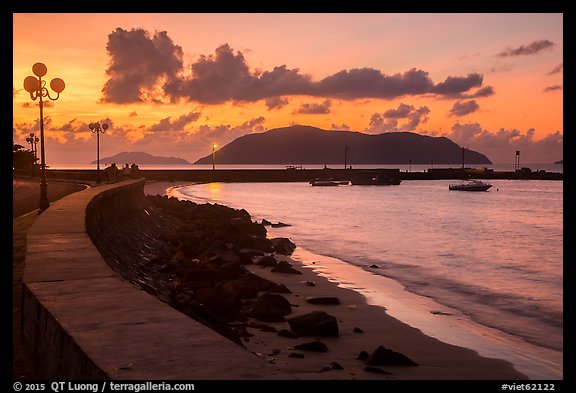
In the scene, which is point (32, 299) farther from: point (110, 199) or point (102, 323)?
point (110, 199)

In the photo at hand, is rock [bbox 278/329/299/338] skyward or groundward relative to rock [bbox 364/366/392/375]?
skyward

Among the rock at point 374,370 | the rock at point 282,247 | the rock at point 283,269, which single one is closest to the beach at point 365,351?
the rock at point 374,370

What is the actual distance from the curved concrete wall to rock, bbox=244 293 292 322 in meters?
4.07

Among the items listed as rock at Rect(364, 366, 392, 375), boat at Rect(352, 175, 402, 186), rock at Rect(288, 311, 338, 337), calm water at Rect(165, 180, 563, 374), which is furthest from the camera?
boat at Rect(352, 175, 402, 186)

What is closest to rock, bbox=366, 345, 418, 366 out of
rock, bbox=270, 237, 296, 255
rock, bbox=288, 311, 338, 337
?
rock, bbox=288, 311, 338, 337

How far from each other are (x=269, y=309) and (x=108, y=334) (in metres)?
6.95

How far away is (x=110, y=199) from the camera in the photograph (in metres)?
20.9

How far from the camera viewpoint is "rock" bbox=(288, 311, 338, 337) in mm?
10500

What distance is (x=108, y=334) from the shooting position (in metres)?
4.86

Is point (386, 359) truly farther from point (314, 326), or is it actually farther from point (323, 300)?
point (323, 300)

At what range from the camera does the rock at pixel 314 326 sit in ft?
34.4

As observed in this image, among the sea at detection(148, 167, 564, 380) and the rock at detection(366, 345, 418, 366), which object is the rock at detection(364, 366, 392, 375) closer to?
the rock at detection(366, 345, 418, 366)

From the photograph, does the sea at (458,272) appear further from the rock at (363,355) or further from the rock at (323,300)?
the rock at (363,355)
